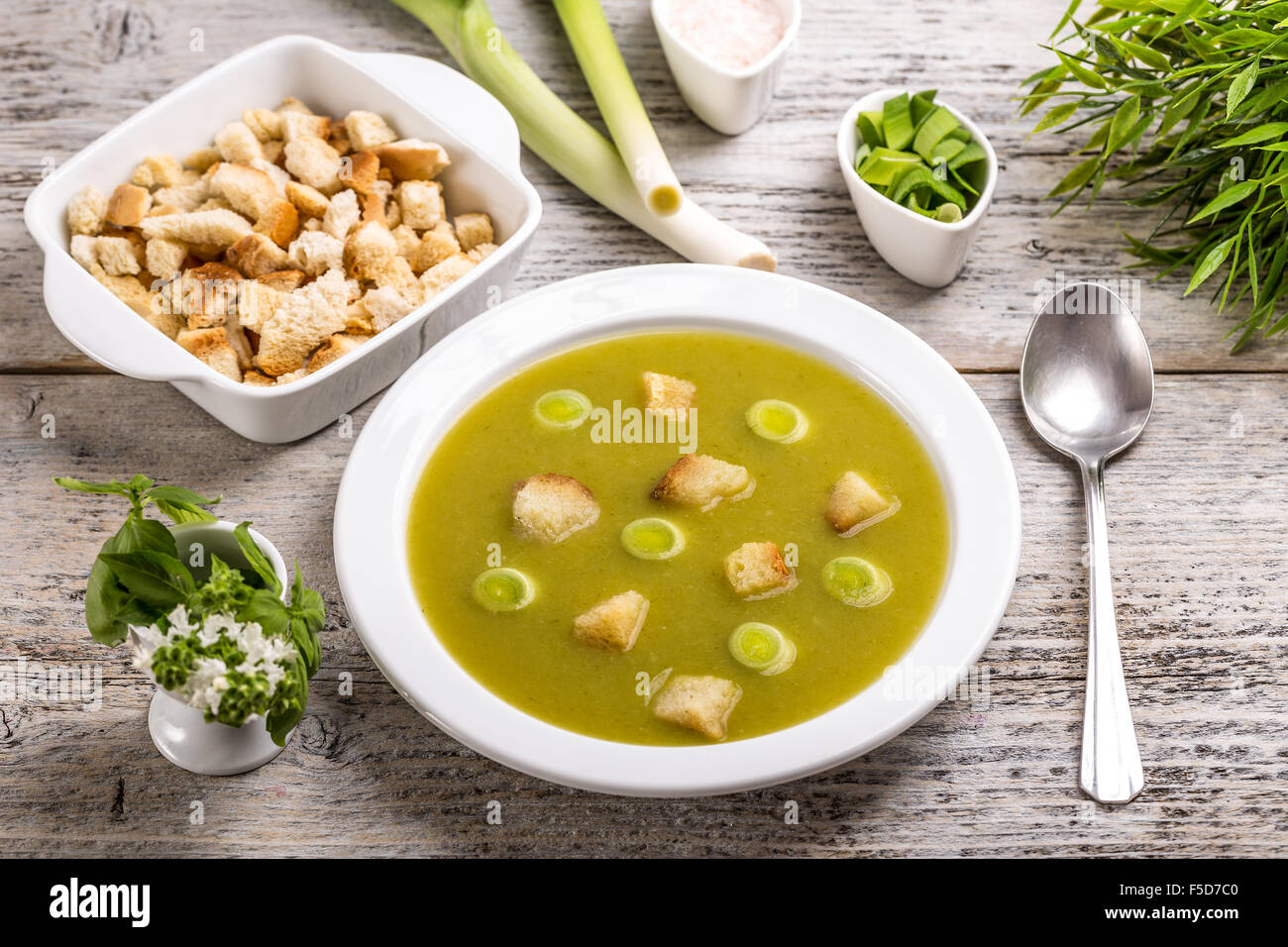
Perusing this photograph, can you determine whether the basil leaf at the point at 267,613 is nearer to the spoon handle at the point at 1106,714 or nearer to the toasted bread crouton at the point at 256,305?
the toasted bread crouton at the point at 256,305

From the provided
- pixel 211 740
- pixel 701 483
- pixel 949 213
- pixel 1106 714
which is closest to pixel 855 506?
pixel 701 483

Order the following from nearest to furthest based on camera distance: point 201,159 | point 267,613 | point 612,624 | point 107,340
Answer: point 267,613, point 612,624, point 107,340, point 201,159

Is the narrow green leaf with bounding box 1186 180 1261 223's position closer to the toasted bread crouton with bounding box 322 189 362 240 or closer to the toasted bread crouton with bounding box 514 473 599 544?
the toasted bread crouton with bounding box 514 473 599 544

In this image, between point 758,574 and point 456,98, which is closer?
point 758,574

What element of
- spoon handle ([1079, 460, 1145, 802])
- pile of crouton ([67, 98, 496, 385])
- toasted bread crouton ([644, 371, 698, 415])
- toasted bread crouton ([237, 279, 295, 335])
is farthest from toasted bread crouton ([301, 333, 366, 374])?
spoon handle ([1079, 460, 1145, 802])

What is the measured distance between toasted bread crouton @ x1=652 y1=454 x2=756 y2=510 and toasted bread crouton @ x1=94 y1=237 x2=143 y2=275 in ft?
3.66

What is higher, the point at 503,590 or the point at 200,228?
the point at 200,228

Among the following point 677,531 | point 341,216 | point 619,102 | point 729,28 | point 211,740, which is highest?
point 729,28

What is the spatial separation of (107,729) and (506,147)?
4.24ft

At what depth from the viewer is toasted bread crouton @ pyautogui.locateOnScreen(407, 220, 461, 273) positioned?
2248mm

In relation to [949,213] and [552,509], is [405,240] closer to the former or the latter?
[552,509]

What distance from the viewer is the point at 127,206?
221 centimetres

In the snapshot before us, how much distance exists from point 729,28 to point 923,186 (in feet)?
2.07

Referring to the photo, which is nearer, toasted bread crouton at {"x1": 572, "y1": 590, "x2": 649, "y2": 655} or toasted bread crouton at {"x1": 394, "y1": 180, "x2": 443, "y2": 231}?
toasted bread crouton at {"x1": 572, "y1": 590, "x2": 649, "y2": 655}
